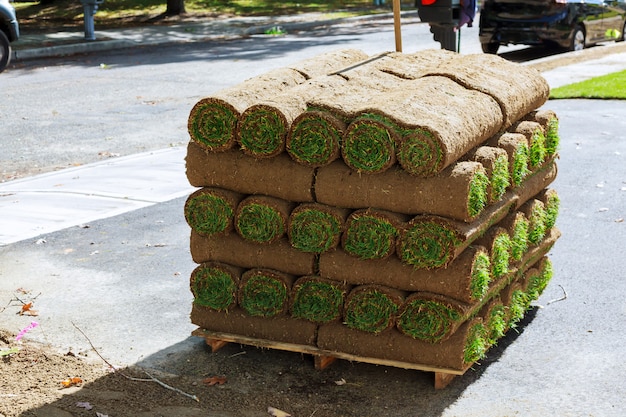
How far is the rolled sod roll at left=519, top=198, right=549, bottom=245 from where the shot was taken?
587 centimetres

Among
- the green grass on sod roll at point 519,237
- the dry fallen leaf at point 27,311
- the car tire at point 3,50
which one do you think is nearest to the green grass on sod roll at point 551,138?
the green grass on sod roll at point 519,237

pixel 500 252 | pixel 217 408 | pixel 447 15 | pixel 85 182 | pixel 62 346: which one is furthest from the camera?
pixel 85 182

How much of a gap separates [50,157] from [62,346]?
5.70m

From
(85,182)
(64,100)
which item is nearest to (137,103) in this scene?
(64,100)

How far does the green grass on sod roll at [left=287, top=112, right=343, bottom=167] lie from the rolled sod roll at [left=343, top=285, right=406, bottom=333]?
0.72 metres

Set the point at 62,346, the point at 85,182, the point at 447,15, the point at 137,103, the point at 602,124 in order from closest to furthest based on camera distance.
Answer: the point at 62,346, the point at 447,15, the point at 85,182, the point at 602,124, the point at 137,103

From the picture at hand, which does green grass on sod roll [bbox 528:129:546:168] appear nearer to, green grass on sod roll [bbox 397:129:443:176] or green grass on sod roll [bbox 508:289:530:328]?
green grass on sod roll [bbox 508:289:530:328]

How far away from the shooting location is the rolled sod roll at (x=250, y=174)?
16.5 ft

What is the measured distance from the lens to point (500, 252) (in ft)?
17.2

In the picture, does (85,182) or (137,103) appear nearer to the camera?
(85,182)

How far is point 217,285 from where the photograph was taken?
211 inches

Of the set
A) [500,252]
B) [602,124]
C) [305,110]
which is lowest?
[602,124]

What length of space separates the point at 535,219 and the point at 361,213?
1.51 m

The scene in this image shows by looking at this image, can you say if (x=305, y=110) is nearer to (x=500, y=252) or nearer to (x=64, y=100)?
(x=500, y=252)
